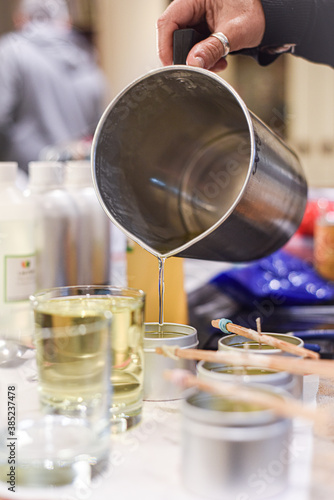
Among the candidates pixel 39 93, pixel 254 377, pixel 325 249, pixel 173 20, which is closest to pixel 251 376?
pixel 254 377

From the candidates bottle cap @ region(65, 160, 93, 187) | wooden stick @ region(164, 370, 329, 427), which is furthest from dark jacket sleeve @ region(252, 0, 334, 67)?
wooden stick @ region(164, 370, 329, 427)

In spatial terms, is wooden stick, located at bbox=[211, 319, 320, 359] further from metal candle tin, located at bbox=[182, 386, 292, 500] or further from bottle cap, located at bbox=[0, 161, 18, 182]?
bottle cap, located at bbox=[0, 161, 18, 182]

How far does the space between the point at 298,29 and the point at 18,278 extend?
1.99 ft

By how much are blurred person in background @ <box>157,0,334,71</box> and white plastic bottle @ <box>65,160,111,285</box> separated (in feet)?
0.91

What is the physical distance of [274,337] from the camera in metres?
0.69

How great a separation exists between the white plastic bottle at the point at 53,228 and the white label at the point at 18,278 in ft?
0.13

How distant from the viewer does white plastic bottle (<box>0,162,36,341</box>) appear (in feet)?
3.16

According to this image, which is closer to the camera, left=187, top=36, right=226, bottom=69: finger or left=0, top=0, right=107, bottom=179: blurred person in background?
left=187, top=36, right=226, bottom=69: finger

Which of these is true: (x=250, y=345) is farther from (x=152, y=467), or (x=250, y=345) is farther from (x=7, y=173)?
(x=7, y=173)

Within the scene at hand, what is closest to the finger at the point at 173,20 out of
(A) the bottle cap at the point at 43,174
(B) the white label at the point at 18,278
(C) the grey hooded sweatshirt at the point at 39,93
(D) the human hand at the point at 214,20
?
(D) the human hand at the point at 214,20

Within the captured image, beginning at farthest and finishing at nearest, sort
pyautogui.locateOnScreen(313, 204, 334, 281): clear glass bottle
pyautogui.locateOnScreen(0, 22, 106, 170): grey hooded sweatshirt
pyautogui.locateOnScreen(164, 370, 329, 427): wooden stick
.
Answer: pyautogui.locateOnScreen(0, 22, 106, 170): grey hooded sweatshirt
pyautogui.locateOnScreen(313, 204, 334, 281): clear glass bottle
pyautogui.locateOnScreen(164, 370, 329, 427): wooden stick

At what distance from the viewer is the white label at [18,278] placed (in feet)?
3.15

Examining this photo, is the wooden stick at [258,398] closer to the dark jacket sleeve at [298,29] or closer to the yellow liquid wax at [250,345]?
the yellow liquid wax at [250,345]

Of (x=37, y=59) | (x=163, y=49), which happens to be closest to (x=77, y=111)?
(x=37, y=59)
